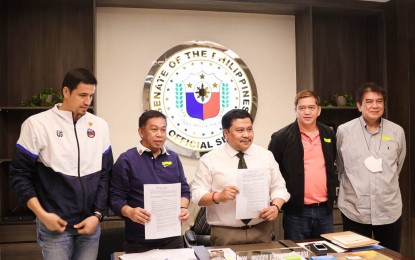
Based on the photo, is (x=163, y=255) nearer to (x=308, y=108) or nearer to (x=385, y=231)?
(x=308, y=108)

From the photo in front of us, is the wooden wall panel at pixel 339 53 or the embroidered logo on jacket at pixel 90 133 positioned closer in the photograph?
the embroidered logo on jacket at pixel 90 133

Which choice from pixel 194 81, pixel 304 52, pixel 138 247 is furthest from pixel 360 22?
pixel 138 247

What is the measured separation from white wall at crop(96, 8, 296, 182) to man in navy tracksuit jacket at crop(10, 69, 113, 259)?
1669mm

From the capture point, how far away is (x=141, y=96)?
3672 millimetres

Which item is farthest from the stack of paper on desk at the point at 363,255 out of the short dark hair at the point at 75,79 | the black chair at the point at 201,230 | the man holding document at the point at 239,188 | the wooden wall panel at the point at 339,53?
the wooden wall panel at the point at 339,53

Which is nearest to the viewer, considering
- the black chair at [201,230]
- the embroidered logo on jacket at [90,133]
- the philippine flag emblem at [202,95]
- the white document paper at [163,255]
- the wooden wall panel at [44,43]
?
the white document paper at [163,255]

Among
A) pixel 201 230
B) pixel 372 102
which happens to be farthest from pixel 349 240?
pixel 201 230

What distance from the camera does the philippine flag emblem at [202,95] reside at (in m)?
3.76

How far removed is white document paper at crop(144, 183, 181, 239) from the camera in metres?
1.83

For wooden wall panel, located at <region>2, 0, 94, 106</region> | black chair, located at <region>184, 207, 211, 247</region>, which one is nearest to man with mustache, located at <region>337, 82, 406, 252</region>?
black chair, located at <region>184, 207, 211, 247</region>

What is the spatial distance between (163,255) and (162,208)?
218mm

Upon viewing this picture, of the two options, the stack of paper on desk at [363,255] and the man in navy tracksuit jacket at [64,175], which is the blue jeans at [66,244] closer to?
the man in navy tracksuit jacket at [64,175]

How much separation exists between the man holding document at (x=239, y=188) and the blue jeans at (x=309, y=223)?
0.28 m

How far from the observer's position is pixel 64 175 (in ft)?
6.07
